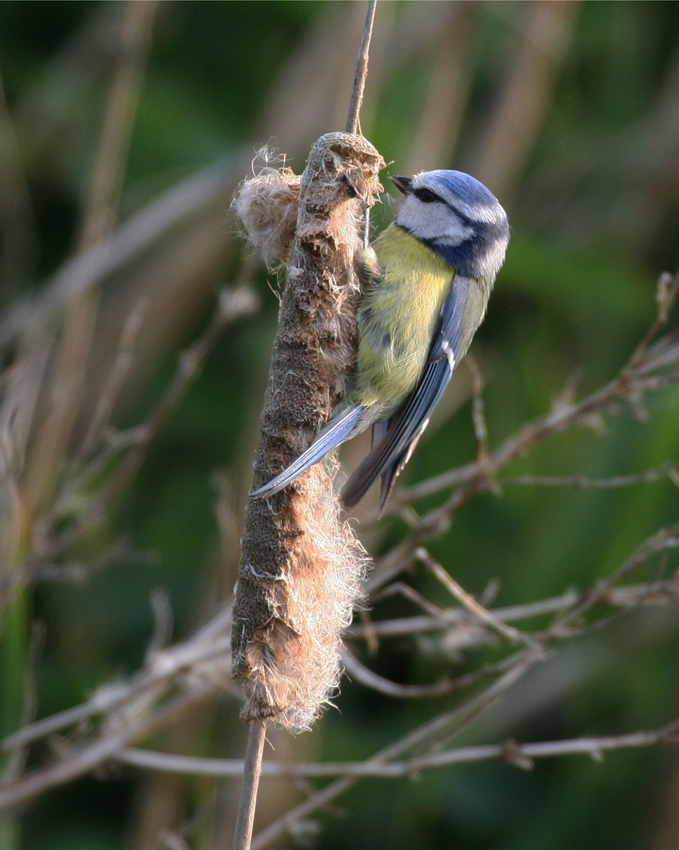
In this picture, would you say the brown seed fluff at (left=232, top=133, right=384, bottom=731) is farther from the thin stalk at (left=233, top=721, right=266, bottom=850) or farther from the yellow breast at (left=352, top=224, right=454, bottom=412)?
the yellow breast at (left=352, top=224, right=454, bottom=412)

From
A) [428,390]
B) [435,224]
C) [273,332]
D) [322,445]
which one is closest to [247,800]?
[322,445]

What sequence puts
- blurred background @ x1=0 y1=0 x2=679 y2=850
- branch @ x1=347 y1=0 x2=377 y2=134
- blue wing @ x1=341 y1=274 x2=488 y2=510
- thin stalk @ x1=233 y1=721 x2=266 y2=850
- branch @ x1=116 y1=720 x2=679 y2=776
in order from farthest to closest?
blurred background @ x1=0 y1=0 x2=679 y2=850 < blue wing @ x1=341 y1=274 x2=488 y2=510 < branch @ x1=116 y1=720 x2=679 y2=776 < branch @ x1=347 y1=0 x2=377 y2=134 < thin stalk @ x1=233 y1=721 x2=266 y2=850

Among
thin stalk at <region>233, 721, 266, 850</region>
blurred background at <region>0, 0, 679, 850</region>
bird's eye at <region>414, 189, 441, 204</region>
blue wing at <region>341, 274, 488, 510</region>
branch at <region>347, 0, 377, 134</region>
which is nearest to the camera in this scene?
thin stalk at <region>233, 721, 266, 850</region>

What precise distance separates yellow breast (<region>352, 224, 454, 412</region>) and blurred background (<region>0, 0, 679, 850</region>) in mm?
217

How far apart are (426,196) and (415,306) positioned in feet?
0.87

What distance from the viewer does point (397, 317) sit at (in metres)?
1.94

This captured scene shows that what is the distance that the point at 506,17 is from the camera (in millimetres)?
3605

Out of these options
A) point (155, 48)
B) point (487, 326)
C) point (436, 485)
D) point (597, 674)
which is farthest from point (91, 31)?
point (597, 674)

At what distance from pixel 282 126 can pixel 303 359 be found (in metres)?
2.15

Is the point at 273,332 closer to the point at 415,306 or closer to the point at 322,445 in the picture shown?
the point at 415,306

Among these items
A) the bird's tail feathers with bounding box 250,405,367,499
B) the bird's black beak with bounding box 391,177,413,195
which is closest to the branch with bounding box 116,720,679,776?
the bird's tail feathers with bounding box 250,405,367,499

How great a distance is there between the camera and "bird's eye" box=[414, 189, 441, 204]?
2.05 metres

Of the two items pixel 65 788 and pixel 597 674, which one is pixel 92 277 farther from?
pixel 597 674

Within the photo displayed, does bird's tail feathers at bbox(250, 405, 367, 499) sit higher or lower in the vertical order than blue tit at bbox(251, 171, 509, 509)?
lower
